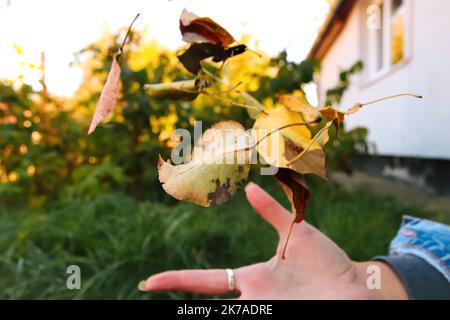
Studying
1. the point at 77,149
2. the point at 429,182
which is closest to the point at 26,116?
the point at 77,149

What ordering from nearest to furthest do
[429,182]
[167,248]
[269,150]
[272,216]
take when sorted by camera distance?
[269,150] < [272,216] < [167,248] < [429,182]

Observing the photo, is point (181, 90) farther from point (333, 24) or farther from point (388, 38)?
point (333, 24)

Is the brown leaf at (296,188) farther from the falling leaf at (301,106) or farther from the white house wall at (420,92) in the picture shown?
the white house wall at (420,92)

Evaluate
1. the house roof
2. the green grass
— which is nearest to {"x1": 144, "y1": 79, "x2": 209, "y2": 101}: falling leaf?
the green grass

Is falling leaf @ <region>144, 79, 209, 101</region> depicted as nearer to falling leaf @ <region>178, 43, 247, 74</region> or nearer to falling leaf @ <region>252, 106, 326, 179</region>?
falling leaf @ <region>178, 43, 247, 74</region>

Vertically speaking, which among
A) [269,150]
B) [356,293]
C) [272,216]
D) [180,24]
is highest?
[180,24]
